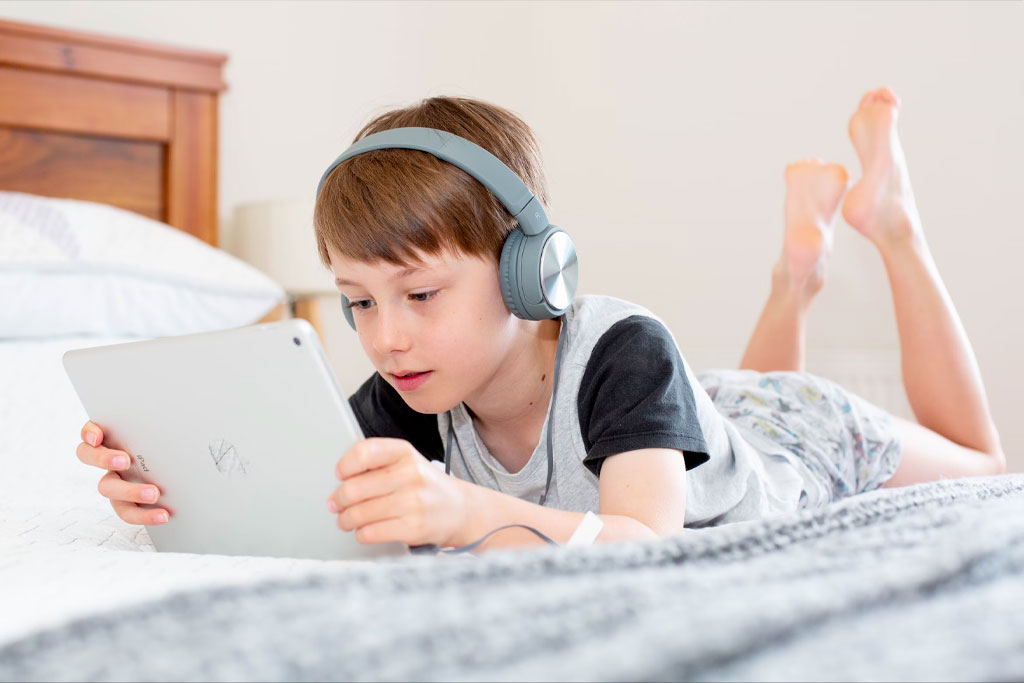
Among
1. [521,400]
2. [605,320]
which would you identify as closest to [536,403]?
[521,400]

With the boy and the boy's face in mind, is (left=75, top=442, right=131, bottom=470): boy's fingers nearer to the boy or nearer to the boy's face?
the boy

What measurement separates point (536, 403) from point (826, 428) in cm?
48

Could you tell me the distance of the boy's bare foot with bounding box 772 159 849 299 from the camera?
5.27 feet

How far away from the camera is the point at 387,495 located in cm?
66

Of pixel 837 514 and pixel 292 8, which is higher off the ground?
pixel 292 8

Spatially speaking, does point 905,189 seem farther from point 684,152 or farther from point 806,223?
point 684,152

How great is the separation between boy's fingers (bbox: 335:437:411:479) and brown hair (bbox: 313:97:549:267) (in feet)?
0.87

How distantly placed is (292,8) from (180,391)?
1875 mm

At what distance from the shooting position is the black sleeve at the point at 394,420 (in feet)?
3.86

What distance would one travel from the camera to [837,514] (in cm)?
60

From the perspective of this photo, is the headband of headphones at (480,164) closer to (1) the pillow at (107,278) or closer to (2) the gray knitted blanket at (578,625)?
(2) the gray knitted blanket at (578,625)

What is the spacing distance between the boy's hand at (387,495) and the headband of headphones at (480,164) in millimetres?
303

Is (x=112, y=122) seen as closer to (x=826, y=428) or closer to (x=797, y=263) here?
(x=797, y=263)

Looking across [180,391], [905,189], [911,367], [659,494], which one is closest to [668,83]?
[905,189]
